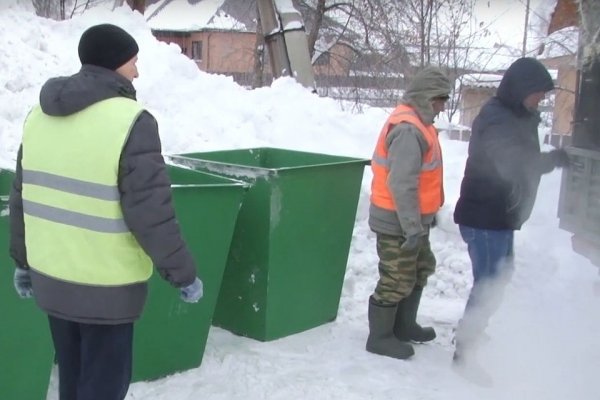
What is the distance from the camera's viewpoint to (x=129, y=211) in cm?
252

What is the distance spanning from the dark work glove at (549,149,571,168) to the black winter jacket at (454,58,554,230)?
0.26ft

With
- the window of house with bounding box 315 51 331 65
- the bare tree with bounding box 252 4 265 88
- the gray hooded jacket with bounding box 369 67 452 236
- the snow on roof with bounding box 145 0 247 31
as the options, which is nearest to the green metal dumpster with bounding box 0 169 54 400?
the gray hooded jacket with bounding box 369 67 452 236

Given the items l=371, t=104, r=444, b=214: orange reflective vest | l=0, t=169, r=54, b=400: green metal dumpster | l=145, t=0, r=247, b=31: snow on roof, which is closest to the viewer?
l=0, t=169, r=54, b=400: green metal dumpster

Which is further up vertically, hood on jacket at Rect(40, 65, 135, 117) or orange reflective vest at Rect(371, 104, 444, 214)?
hood on jacket at Rect(40, 65, 135, 117)

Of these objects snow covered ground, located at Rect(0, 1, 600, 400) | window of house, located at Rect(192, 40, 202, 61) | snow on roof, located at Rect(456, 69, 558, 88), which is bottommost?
snow covered ground, located at Rect(0, 1, 600, 400)

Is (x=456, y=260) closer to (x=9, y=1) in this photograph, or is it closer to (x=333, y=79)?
Result: (x=9, y=1)

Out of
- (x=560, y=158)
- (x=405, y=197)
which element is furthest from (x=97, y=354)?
(x=560, y=158)

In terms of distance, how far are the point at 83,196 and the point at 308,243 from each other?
2095 millimetres

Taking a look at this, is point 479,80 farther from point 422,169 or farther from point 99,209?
point 99,209

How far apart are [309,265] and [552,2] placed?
77.5 inches

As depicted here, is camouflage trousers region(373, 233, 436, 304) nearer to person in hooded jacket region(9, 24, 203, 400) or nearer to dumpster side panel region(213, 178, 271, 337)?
dumpster side panel region(213, 178, 271, 337)

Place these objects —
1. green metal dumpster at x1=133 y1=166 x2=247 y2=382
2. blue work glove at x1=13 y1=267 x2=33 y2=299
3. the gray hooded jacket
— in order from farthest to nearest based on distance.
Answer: the gray hooded jacket < green metal dumpster at x1=133 y1=166 x2=247 y2=382 < blue work glove at x1=13 y1=267 x2=33 y2=299

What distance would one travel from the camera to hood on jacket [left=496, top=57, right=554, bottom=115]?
387 centimetres

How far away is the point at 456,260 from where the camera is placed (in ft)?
19.2
